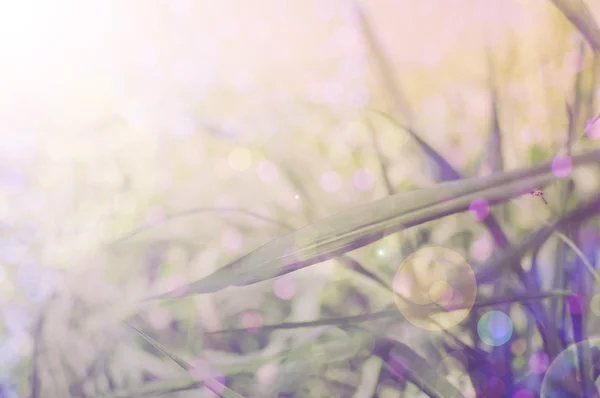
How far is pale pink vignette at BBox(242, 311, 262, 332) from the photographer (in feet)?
2.87

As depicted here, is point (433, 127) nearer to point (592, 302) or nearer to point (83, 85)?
point (592, 302)

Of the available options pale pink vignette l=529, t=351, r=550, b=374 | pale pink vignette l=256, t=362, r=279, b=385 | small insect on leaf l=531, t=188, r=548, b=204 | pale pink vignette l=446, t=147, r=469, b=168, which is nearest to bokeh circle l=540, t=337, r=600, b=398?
pale pink vignette l=529, t=351, r=550, b=374

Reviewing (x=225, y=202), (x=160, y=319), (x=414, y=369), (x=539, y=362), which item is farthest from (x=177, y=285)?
(x=539, y=362)

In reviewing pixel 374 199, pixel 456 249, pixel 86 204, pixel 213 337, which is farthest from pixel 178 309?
pixel 456 249

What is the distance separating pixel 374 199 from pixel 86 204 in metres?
0.55

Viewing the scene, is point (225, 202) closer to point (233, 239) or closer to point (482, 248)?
point (233, 239)

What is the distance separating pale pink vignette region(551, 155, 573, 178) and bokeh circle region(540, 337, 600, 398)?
0.30 meters

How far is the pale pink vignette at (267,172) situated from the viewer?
886 millimetres

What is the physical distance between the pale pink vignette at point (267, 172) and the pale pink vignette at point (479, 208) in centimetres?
36

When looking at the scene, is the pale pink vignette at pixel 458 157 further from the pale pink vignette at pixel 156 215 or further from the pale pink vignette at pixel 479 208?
the pale pink vignette at pixel 156 215

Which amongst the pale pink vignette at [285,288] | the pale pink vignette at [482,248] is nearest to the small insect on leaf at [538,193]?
the pale pink vignette at [482,248]

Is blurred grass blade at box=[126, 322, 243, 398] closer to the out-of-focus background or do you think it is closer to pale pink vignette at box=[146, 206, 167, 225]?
the out-of-focus background

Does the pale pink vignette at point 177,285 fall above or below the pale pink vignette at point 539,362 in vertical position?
above

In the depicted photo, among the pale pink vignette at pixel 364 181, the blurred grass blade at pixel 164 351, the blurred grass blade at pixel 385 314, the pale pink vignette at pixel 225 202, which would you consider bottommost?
the blurred grass blade at pixel 164 351
